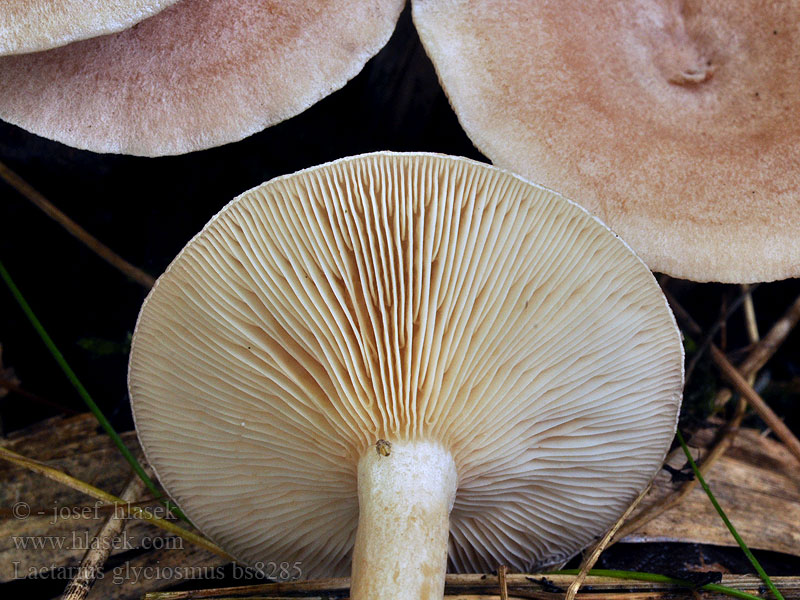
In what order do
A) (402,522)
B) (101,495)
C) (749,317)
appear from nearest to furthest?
(402,522) < (101,495) < (749,317)

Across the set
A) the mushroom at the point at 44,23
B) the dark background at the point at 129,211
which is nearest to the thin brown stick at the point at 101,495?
the dark background at the point at 129,211

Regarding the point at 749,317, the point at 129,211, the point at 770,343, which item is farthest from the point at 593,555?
the point at 129,211

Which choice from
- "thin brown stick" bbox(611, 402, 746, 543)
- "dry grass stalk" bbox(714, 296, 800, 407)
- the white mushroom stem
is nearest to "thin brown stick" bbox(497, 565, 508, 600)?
the white mushroom stem

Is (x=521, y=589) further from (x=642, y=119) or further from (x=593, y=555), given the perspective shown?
(x=642, y=119)

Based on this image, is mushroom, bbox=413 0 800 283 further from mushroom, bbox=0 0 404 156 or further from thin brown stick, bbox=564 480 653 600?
thin brown stick, bbox=564 480 653 600

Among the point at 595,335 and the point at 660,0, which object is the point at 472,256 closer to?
the point at 595,335

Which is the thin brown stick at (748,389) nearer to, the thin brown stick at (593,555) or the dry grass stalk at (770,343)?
the dry grass stalk at (770,343)
